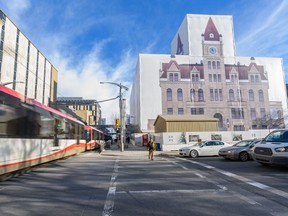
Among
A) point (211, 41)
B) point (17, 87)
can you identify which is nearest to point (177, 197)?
point (17, 87)

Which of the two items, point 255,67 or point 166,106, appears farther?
point 255,67

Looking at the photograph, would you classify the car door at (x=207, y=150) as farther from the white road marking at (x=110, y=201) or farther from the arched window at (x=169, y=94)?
the arched window at (x=169, y=94)

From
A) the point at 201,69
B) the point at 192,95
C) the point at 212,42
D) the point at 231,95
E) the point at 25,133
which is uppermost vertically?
the point at 212,42

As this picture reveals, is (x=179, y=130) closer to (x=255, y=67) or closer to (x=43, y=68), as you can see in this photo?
(x=43, y=68)

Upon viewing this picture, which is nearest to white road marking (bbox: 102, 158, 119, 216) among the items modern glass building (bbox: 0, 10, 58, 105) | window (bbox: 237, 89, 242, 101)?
modern glass building (bbox: 0, 10, 58, 105)

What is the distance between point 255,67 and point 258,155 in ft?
220

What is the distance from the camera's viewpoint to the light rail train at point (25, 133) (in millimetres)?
8102

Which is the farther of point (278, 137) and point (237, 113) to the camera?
point (237, 113)

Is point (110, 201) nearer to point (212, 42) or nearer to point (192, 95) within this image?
point (192, 95)

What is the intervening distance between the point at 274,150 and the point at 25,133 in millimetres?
10059

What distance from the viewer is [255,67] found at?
233ft

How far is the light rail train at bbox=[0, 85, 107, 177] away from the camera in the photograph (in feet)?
26.6

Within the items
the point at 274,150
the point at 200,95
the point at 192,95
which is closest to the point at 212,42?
the point at 200,95

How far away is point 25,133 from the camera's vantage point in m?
9.55
